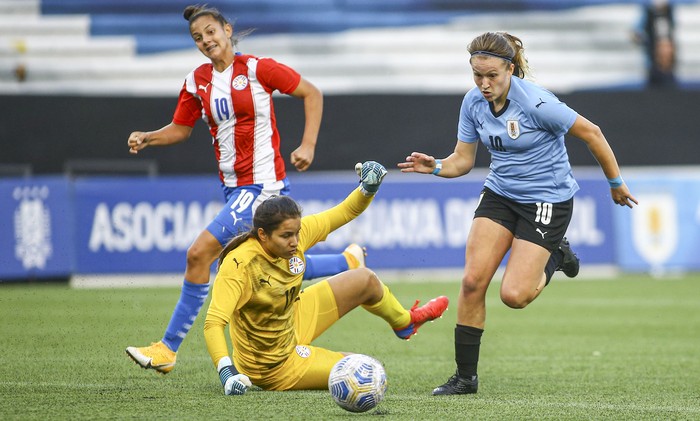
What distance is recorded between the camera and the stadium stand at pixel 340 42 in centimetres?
1650

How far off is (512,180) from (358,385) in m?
1.60

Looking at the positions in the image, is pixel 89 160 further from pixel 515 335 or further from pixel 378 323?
pixel 515 335

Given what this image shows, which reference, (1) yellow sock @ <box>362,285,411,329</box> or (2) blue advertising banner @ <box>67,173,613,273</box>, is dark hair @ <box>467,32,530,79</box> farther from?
(2) blue advertising banner @ <box>67,173,613,273</box>

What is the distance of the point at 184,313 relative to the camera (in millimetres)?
6598

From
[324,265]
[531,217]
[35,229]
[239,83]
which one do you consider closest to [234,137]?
[239,83]

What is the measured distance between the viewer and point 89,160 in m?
15.4

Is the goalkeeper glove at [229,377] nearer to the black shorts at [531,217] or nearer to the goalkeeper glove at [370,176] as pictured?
the goalkeeper glove at [370,176]

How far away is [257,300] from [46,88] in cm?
1132

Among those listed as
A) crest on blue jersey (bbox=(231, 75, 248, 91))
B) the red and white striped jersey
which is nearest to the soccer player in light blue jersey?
the red and white striped jersey

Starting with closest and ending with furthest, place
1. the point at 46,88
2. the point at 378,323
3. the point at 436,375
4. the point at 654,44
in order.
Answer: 1. the point at 436,375
2. the point at 378,323
3. the point at 46,88
4. the point at 654,44

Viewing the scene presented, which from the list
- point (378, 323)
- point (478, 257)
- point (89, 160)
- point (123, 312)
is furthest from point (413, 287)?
point (478, 257)

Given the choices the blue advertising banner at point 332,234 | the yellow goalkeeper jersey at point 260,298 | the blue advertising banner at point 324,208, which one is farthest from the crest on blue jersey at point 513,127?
the blue advertising banner at point 324,208

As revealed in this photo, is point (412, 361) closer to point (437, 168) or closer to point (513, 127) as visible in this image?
point (437, 168)

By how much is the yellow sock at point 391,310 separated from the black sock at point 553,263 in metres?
0.81
